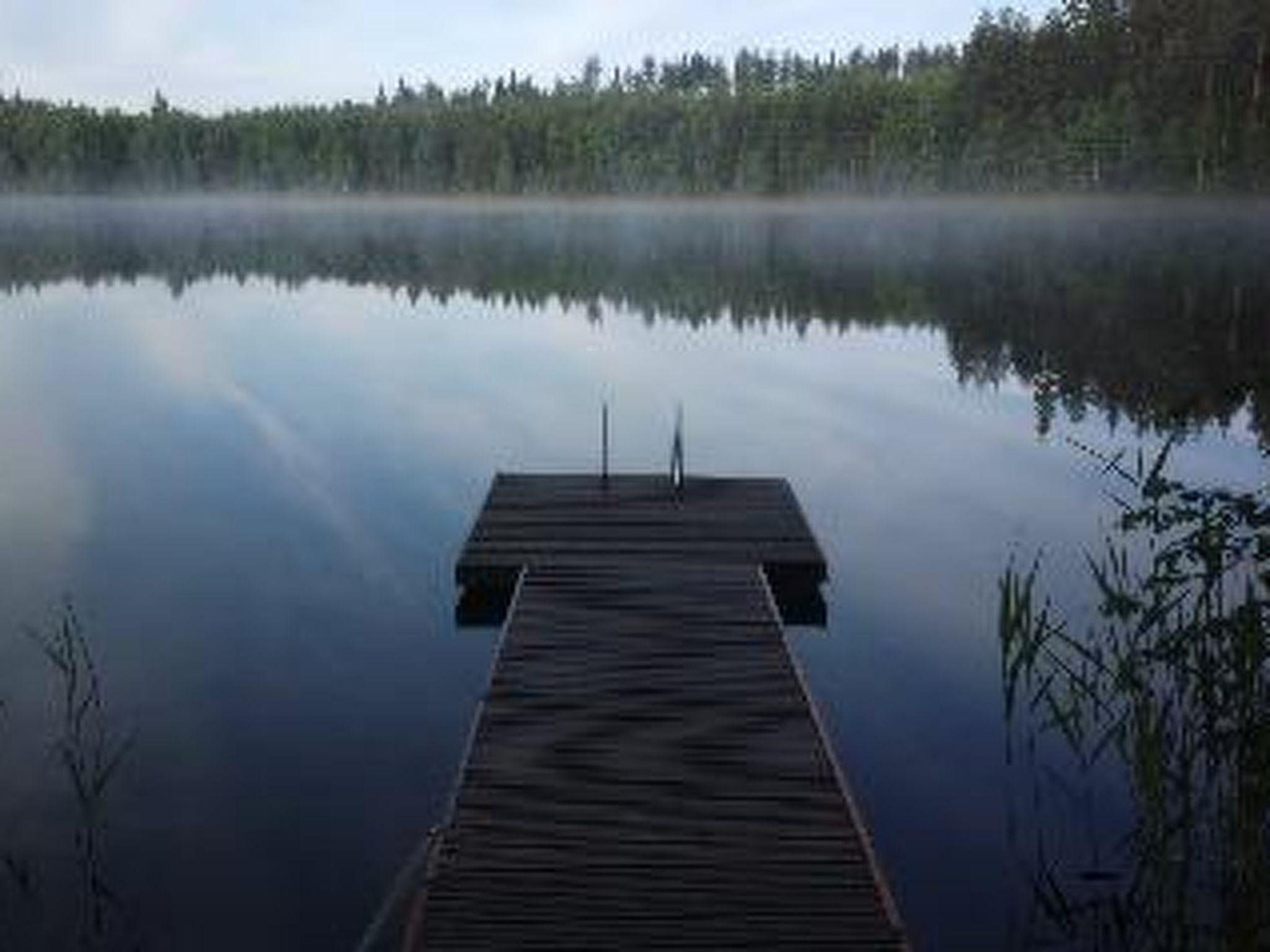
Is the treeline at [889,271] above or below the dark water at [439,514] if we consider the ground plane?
above

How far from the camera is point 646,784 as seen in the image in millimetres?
10719

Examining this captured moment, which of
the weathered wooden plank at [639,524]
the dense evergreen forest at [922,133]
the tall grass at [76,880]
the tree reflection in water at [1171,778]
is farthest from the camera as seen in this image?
the dense evergreen forest at [922,133]

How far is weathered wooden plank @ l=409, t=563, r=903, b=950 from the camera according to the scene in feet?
28.4

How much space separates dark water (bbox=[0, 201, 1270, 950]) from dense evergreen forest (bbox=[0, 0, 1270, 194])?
47734mm

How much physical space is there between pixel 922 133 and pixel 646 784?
142422 mm

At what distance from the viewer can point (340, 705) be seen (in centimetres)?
1456

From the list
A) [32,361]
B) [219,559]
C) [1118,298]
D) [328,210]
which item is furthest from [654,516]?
[328,210]

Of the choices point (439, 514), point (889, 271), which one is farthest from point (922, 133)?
point (439, 514)

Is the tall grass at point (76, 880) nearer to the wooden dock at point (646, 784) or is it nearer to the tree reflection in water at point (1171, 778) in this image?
the wooden dock at point (646, 784)

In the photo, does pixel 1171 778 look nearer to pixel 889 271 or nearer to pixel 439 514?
pixel 439 514

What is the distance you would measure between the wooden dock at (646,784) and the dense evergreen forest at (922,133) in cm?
9615

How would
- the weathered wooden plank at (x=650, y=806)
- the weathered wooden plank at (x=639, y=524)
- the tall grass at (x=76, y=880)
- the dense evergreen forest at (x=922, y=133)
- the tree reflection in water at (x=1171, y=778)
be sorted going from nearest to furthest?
the tree reflection in water at (x=1171, y=778) → the weathered wooden plank at (x=650, y=806) → the tall grass at (x=76, y=880) → the weathered wooden plank at (x=639, y=524) → the dense evergreen forest at (x=922, y=133)

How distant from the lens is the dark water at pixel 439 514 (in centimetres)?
1130

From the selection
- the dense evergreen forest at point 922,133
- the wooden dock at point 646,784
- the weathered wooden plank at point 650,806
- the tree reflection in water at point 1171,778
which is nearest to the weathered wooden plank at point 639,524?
the wooden dock at point 646,784
